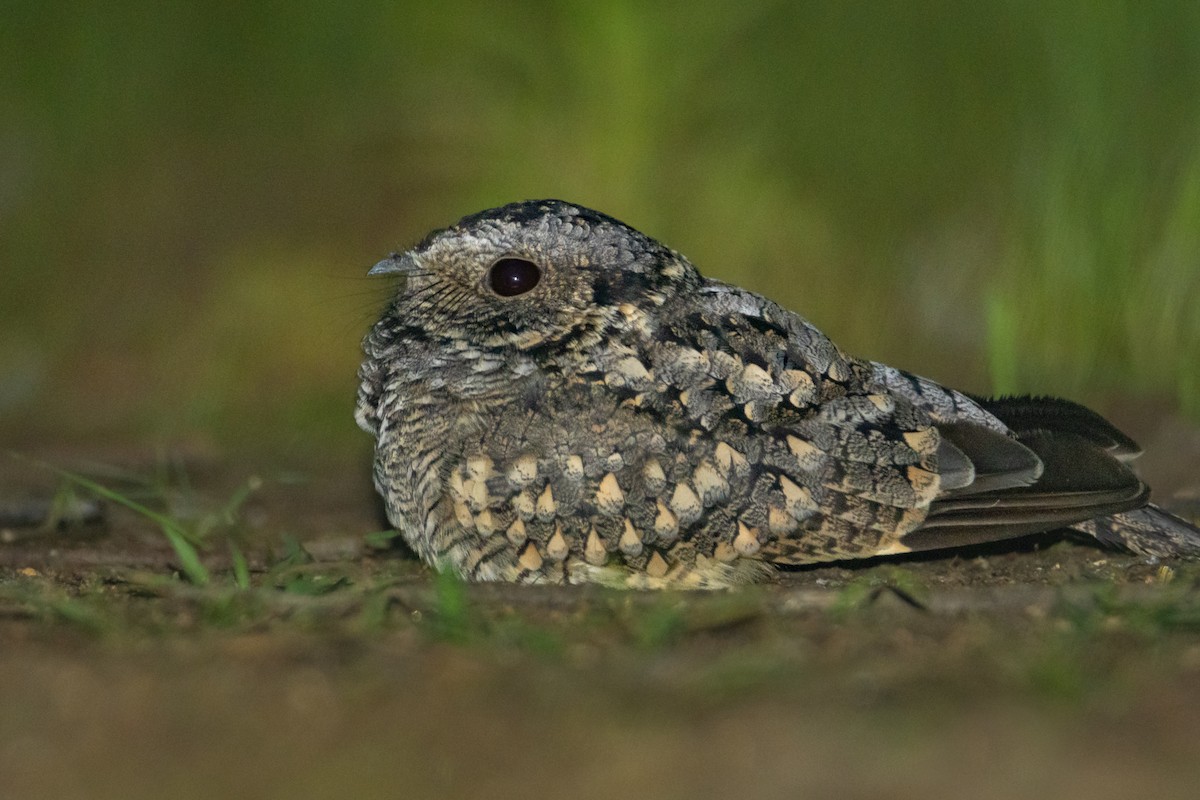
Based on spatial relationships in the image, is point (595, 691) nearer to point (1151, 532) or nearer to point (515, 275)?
point (515, 275)

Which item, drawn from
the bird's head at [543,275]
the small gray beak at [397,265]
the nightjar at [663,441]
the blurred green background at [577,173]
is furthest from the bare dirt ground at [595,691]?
the blurred green background at [577,173]

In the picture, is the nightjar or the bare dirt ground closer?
the bare dirt ground

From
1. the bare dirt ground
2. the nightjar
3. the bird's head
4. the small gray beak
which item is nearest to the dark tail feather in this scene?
the nightjar

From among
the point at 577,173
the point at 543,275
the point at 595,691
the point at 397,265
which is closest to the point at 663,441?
the point at 543,275

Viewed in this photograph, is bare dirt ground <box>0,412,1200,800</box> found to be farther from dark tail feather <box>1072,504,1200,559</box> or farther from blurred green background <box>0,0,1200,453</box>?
blurred green background <box>0,0,1200,453</box>

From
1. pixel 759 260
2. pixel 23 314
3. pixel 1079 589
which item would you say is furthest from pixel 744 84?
pixel 1079 589

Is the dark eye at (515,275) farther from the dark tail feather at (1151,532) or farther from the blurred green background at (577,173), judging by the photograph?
the blurred green background at (577,173)
